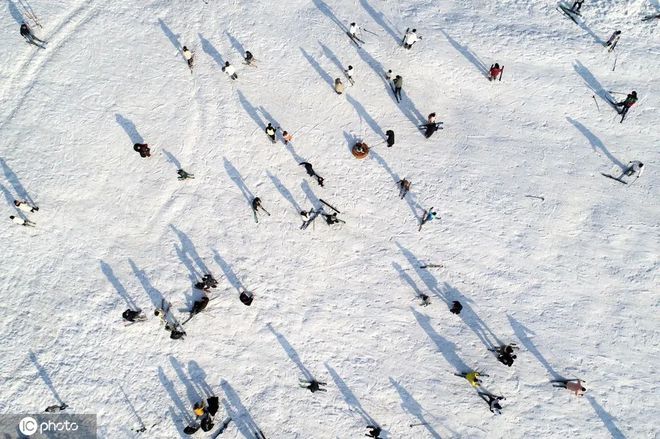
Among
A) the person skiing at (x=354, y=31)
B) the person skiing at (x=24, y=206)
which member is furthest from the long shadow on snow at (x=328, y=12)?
the person skiing at (x=24, y=206)

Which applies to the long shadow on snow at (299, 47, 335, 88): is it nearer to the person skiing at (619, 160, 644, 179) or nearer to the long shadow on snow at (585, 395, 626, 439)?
the person skiing at (619, 160, 644, 179)

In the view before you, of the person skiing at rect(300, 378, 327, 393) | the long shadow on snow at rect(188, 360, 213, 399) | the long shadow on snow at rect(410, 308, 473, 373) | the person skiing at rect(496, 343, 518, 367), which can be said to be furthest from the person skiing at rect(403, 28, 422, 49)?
the long shadow on snow at rect(188, 360, 213, 399)

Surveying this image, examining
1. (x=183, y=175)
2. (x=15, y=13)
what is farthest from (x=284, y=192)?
(x=15, y=13)

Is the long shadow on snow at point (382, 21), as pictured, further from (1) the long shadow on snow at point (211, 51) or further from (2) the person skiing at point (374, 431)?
(2) the person skiing at point (374, 431)

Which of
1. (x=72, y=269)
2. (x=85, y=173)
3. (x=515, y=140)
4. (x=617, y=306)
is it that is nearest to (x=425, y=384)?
(x=617, y=306)

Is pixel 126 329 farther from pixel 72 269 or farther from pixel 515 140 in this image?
pixel 515 140

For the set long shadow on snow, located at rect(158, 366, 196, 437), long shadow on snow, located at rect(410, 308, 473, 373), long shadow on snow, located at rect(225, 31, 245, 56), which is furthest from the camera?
long shadow on snow, located at rect(225, 31, 245, 56)
